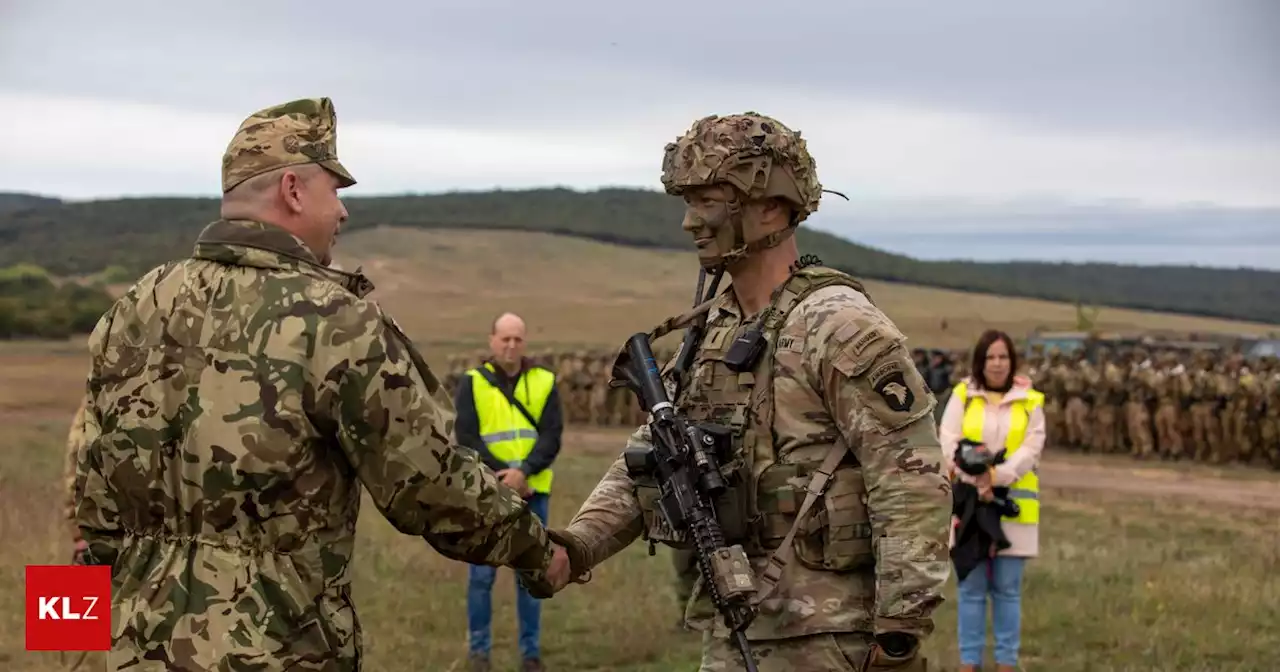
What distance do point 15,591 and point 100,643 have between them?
23.0 ft

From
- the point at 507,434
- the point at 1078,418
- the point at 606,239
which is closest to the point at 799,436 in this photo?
the point at 507,434

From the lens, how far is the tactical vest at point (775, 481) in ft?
13.5

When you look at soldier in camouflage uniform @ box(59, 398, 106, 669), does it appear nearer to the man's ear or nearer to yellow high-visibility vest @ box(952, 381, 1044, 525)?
the man's ear

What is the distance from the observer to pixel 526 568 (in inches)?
168

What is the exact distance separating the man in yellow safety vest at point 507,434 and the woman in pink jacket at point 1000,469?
2467 mm

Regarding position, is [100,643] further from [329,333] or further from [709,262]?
[709,262]

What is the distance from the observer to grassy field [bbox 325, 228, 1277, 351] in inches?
Answer: 2501

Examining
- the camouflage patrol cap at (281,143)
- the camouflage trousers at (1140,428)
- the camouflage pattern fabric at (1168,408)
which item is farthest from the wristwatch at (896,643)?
the camouflage trousers at (1140,428)

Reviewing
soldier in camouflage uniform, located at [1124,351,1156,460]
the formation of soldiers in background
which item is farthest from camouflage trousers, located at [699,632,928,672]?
soldier in camouflage uniform, located at [1124,351,1156,460]

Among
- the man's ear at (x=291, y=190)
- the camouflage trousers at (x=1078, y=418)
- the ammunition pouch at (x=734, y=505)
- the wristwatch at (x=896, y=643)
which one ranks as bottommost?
the camouflage trousers at (x=1078, y=418)

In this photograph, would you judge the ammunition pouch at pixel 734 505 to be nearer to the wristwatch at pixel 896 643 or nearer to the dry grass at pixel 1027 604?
the wristwatch at pixel 896 643

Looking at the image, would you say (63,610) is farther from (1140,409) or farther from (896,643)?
(1140,409)

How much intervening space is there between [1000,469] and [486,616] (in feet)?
10.5

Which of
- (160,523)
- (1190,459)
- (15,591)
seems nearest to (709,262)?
(160,523)
